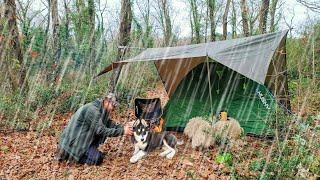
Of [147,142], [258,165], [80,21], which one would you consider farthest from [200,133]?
[80,21]

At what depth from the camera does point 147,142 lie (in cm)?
530

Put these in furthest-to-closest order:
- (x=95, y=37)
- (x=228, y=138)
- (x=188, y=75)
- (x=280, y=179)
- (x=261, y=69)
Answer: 1. (x=95, y=37)
2. (x=188, y=75)
3. (x=228, y=138)
4. (x=261, y=69)
5. (x=280, y=179)

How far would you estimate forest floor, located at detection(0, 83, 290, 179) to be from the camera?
179 inches

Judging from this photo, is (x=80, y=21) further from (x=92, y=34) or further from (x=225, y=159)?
(x=225, y=159)

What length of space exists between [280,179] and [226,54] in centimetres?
212

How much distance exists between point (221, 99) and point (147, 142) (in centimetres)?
212

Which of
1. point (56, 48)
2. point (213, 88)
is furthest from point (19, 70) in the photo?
point (213, 88)

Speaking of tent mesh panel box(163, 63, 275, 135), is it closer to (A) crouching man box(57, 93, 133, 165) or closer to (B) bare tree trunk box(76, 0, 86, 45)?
(A) crouching man box(57, 93, 133, 165)

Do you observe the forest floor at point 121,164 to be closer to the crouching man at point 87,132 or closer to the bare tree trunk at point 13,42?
the crouching man at point 87,132

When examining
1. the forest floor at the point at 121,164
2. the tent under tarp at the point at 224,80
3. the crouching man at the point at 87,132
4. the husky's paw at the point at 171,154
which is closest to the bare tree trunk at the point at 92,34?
the tent under tarp at the point at 224,80

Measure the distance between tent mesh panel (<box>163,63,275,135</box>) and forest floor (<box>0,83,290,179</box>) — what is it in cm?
50

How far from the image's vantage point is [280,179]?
3.63m

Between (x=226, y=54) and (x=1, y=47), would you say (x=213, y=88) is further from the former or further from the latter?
(x=1, y=47)

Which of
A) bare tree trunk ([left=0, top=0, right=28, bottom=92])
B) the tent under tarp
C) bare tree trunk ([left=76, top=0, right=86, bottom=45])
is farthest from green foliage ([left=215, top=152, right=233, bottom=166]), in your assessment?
bare tree trunk ([left=76, top=0, right=86, bottom=45])
